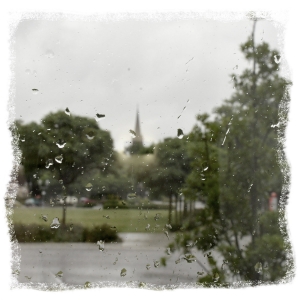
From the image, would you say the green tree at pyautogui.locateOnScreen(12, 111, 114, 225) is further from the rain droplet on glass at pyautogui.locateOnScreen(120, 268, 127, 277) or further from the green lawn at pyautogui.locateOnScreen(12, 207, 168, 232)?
the rain droplet on glass at pyautogui.locateOnScreen(120, 268, 127, 277)

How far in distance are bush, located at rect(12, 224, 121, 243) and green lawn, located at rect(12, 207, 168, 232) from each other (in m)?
0.02

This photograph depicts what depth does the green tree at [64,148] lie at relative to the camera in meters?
1.44

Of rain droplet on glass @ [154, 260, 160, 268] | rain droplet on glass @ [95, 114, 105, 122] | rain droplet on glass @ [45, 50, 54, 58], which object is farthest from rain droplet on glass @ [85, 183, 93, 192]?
rain droplet on glass @ [45, 50, 54, 58]

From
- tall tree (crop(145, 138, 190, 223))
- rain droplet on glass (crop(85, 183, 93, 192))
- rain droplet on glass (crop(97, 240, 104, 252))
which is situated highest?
tall tree (crop(145, 138, 190, 223))

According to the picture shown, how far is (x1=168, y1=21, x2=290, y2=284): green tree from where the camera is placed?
1489 millimetres

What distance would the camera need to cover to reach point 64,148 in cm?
146

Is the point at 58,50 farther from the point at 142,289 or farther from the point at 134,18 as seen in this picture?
the point at 142,289

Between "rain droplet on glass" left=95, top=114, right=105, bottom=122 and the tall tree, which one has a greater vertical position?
"rain droplet on glass" left=95, top=114, right=105, bottom=122

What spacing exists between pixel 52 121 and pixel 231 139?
716mm

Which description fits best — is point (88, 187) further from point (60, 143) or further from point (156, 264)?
point (156, 264)

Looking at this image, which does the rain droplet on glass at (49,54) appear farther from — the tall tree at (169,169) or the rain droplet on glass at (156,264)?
the rain droplet on glass at (156,264)

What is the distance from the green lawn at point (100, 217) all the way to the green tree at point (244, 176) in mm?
157

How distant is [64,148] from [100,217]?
305 millimetres

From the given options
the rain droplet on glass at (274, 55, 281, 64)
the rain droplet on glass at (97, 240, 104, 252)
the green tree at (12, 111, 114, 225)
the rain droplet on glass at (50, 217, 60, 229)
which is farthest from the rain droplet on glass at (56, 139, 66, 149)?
the rain droplet on glass at (274, 55, 281, 64)
